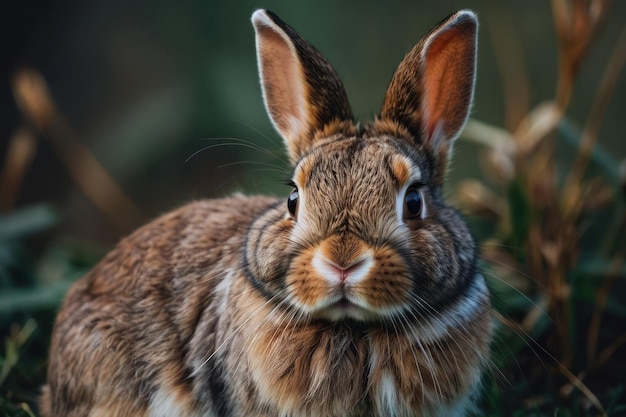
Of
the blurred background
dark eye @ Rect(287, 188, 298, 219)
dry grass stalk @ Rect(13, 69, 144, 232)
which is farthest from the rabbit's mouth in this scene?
dry grass stalk @ Rect(13, 69, 144, 232)

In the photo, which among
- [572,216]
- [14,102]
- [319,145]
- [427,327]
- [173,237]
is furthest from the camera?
[14,102]

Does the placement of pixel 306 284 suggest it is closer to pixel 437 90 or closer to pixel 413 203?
pixel 413 203

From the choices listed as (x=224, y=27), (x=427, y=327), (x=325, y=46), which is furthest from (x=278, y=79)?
(x=224, y=27)

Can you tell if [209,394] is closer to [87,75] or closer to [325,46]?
[325,46]

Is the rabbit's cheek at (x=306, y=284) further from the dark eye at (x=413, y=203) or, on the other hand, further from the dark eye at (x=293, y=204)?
the dark eye at (x=413, y=203)

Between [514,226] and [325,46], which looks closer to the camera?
[514,226]

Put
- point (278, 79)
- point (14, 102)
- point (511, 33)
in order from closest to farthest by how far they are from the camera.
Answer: point (278, 79)
point (511, 33)
point (14, 102)

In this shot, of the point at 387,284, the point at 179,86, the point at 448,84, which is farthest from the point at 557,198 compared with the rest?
the point at 179,86

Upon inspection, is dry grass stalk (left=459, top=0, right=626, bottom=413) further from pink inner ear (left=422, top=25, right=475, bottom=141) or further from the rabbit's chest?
the rabbit's chest
